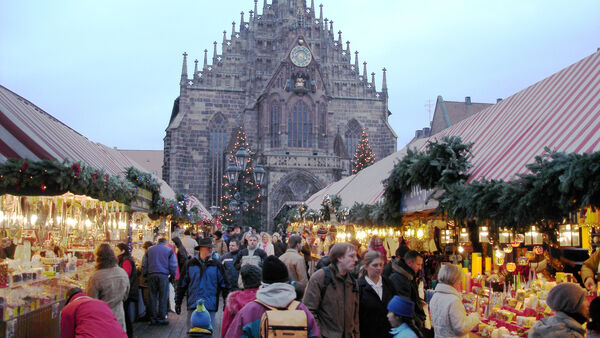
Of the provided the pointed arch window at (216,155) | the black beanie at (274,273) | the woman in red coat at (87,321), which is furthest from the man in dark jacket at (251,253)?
the pointed arch window at (216,155)

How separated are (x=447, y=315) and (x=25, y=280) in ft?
16.0

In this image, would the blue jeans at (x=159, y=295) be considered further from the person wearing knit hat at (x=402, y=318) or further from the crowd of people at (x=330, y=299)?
the person wearing knit hat at (x=402, y=318)

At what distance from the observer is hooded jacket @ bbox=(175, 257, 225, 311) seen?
751cm

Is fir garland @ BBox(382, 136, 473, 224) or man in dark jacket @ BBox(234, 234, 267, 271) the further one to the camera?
man in dark jacket @ BBox(234, 234, 267, 271)

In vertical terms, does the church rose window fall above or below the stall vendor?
above

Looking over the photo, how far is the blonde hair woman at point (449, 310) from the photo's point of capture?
482cm

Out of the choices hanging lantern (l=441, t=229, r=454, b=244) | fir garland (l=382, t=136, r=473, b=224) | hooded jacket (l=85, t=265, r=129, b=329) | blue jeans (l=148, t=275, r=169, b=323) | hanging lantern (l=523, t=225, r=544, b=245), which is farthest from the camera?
hanging lantern (l=441, t=229, r=454, b=244)

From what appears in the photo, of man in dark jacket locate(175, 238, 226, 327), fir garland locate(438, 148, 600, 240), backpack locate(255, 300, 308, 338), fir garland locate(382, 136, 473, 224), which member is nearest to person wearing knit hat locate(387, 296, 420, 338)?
backpack locate(255, 300, 308, 338)

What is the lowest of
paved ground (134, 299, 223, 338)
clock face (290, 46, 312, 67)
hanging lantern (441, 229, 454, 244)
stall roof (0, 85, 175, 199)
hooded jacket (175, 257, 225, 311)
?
paved ground (134, 299, 223, 338)

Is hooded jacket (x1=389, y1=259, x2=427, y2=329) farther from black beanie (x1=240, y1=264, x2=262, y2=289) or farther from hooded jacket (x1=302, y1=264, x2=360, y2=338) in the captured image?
black beanie (x1=240, y1=264, x2=262, y2=289)

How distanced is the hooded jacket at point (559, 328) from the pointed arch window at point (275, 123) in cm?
3771

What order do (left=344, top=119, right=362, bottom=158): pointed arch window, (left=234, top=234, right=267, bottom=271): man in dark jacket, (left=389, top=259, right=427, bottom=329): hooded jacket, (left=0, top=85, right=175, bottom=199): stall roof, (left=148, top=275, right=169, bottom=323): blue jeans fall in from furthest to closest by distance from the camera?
(left=344, top=119, right=362, bottom=158): pointed arch window < (left=148, top=275, right=169, bottom=323): blue jeans < (left=234, top=234, right=267, bottom=271): man in dark jacket < (left=0, top=85, right=175, bottom=199): stall roof < (left=389, top=259, right=427, bottom=329): hooded jacket

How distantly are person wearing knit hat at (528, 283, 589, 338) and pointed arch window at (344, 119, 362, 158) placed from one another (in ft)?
132

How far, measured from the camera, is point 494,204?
5895mm
